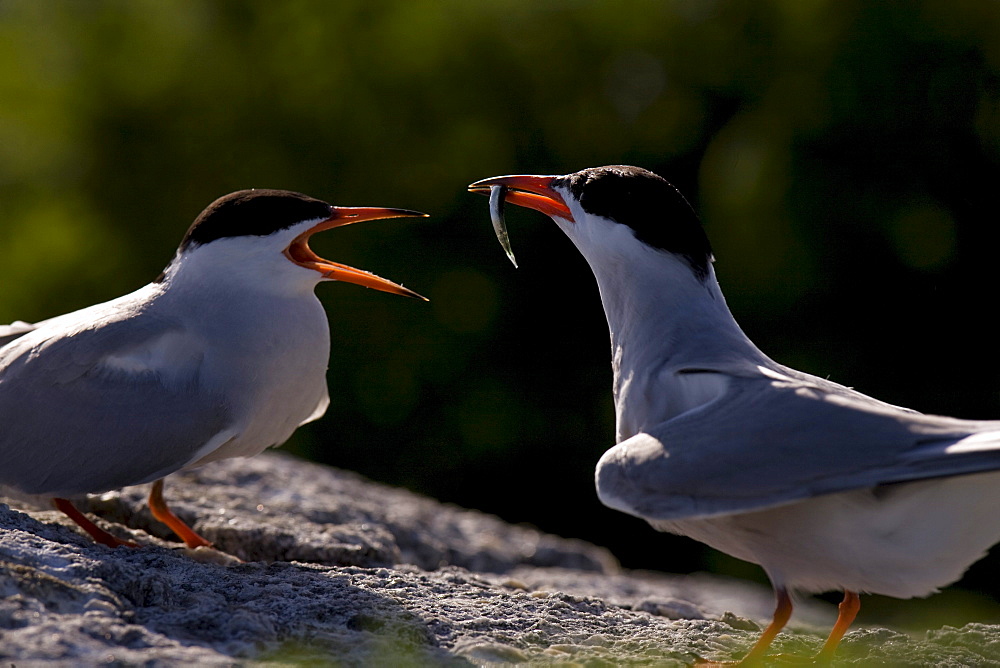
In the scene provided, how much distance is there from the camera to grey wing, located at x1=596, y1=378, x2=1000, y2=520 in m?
1.99

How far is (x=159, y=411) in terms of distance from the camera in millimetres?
2750

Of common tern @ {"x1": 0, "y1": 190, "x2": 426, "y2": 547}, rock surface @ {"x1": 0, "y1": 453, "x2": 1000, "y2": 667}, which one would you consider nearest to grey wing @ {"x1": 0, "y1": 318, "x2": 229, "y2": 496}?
common tern @ {"x1": 0, "y1": 190, "x2": 426, "y2": 547}

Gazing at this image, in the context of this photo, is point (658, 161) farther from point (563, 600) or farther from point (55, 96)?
point (55, 96)

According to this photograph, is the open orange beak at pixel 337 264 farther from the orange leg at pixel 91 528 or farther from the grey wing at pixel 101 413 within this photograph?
the orange leg at pixel 91 528

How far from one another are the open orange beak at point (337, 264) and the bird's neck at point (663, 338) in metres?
0.70

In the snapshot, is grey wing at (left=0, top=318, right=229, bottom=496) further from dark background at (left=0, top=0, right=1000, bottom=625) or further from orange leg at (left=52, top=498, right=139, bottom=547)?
dark background at (left=0, top=0, right=1000, bottom=625)

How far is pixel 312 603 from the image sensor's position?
7.48ft

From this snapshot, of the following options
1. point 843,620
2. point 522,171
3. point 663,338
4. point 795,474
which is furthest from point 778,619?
point 522,171

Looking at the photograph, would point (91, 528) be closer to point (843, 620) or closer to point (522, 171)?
point (843, 620)

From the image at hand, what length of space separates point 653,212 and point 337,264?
105cm

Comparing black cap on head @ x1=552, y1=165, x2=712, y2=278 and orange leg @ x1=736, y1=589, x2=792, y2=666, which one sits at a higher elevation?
black cap on head @ x1=552, y1=165, x2=712, y2=278

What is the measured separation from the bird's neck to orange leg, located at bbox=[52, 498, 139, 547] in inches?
53.6

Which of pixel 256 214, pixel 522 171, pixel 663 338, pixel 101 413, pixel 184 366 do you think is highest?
pixel 522 171

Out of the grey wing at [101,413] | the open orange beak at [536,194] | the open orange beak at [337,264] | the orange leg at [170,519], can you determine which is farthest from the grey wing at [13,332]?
the open orange beak at [536,194]
